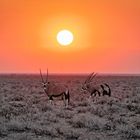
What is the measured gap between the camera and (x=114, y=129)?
14.2 m

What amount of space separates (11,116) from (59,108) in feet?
10.7

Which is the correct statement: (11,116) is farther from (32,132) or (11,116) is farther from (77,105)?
(77,105)

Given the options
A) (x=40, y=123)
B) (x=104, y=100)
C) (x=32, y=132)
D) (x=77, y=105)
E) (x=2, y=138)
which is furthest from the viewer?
(x=104, y=100)

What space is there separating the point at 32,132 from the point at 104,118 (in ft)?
12.7

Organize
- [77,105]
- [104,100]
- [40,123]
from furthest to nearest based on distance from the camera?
1. [104,100]
2. [77,105]
3. [40,123]

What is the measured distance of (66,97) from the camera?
21.5 metres

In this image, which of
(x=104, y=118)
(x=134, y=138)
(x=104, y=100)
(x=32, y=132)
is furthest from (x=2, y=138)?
(x=104, y=100)

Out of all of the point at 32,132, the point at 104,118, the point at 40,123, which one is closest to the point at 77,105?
the point at 104,118

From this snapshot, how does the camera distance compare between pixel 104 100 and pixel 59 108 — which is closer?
pixel 59 108

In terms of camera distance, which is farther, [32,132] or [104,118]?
[104,118]

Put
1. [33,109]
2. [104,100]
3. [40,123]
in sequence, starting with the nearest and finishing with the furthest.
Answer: [40,123] < [33,109] < [104,100]

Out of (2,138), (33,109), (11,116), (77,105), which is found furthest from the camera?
(77,105)

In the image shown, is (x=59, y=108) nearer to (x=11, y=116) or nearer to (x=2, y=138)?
(x=11, y=116)

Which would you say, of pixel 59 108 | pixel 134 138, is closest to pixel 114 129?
pixel 134 138
